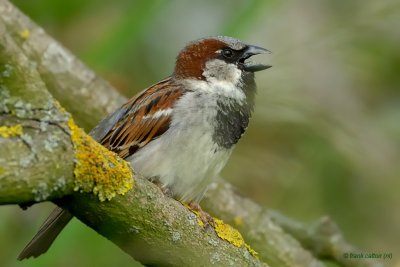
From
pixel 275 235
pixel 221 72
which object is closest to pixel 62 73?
pixel 221 72

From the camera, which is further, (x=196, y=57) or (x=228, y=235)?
(x=196, y=57)

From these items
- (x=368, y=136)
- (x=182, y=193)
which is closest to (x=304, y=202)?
(x=368, y=136)

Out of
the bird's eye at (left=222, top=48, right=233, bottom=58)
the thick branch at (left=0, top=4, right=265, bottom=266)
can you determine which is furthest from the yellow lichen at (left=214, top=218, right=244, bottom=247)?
the bird's eye at (left=222, top=48, right=233, bottom=58)

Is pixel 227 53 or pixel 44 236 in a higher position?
pixel 227 53

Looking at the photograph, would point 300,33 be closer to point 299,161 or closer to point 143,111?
point 299,161

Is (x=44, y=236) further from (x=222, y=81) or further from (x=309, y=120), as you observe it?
(x=309, y=120)

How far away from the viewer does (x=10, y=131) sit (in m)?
1.51

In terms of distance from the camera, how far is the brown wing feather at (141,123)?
111 inches

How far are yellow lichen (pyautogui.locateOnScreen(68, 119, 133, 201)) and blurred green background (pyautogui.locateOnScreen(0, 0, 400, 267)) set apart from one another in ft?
6.20

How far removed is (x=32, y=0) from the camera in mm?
3977

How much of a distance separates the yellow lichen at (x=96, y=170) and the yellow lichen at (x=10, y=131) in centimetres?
14

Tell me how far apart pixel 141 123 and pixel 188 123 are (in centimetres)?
21

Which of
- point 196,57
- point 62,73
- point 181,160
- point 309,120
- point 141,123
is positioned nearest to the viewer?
point 181,160

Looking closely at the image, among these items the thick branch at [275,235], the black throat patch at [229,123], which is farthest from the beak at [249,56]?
the thick branch at [275,235]
